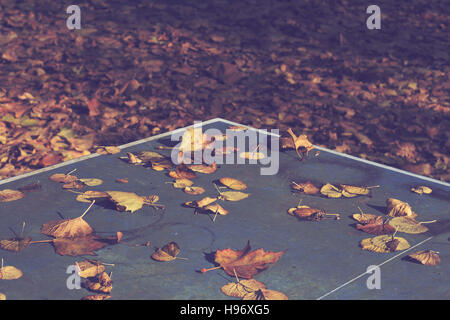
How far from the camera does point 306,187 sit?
291 centimetres

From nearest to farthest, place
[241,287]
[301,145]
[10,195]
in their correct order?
1. [241,287]
2. [10,195]
3. [301,145]

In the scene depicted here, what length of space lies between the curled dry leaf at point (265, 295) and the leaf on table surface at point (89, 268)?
48 cm

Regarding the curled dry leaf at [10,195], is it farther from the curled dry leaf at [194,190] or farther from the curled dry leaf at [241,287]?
the curled dry leaf at [241,287]

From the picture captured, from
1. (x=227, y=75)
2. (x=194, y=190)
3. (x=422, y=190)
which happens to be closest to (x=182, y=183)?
(x=194, y=190)

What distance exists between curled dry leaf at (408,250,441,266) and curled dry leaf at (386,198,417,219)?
1.08 ft

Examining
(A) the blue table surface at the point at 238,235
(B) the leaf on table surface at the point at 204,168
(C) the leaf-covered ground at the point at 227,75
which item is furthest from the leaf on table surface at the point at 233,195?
(C) the leaf-covered ground at the point at 227,75

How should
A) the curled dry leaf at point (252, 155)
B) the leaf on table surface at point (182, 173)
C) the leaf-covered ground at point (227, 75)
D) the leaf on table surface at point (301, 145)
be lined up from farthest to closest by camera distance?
1. the leaf-covered ground at point (227, 75)
2. the leaf on table surface at point (301, 145)
3. the curled dry leaf at point (252, 155)
4. the leaf on table surface at point (182, 173)

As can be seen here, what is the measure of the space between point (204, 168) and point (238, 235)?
30.0 inches

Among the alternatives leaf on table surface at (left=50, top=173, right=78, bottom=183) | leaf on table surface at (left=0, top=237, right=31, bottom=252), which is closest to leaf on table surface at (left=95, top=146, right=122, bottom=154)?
leaf on table surface at (left=50, top=173, right=78, bottom=183)

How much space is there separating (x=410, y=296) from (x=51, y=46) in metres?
6.29

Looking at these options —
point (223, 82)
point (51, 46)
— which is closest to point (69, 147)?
point (223, 82)

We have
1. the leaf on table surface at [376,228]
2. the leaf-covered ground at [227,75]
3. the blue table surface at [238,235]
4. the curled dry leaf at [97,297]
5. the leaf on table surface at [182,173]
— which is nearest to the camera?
the curled dry leaf at [97,297]

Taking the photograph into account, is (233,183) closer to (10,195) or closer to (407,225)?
(407,225)

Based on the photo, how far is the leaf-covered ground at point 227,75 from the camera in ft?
18.1
